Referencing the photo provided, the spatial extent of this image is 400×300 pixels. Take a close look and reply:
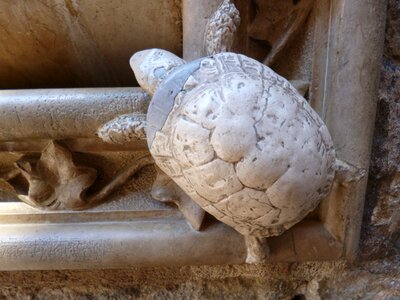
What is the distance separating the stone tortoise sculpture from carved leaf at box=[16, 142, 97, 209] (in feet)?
1.04

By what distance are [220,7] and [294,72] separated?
0.80ft

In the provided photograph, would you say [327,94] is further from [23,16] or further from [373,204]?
[23,16]

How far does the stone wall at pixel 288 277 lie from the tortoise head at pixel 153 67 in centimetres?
50

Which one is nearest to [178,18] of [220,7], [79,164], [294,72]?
[220,7]

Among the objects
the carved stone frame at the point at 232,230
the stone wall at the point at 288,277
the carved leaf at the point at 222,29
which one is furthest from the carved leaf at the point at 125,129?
the stone wall at the point at 288,277

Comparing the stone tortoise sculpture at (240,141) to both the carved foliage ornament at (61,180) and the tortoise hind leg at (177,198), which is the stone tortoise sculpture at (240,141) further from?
the carved foliage ornament at (61,180)

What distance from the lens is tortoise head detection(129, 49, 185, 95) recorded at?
621 mm

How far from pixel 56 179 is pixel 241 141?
1.75 ft

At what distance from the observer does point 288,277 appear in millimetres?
909

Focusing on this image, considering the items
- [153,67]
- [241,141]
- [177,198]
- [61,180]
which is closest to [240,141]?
[241,141]

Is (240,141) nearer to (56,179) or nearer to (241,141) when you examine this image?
(241,141)

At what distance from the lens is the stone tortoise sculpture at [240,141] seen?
1.70ft

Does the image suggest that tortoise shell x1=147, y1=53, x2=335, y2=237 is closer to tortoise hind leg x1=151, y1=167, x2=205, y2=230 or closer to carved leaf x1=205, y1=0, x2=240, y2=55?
carved leaf x1=205, y1=0, x2=240, y2=55

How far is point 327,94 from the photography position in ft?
2.48
